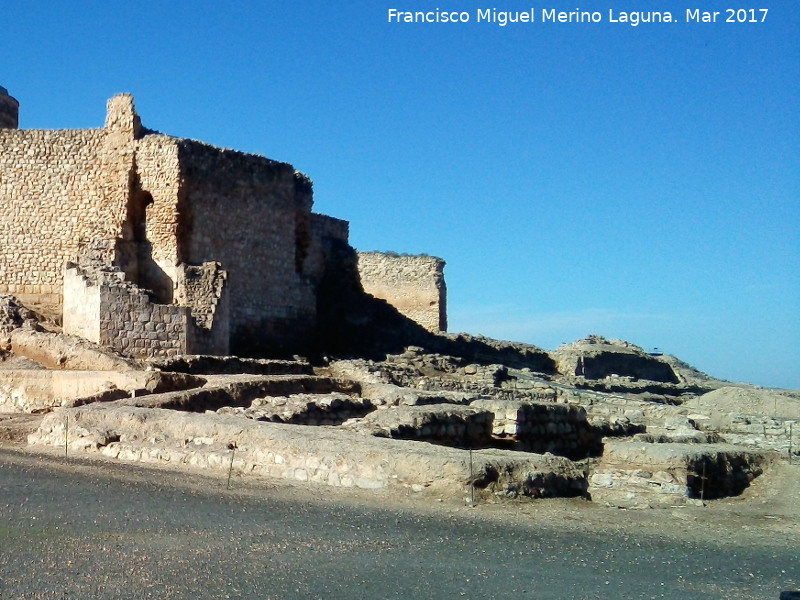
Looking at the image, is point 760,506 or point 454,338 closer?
point 760,506

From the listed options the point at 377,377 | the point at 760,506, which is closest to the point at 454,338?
the point at 377,377

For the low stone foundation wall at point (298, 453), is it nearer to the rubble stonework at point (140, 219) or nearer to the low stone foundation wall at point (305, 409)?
the low stone foundation wall at point (305, 409)

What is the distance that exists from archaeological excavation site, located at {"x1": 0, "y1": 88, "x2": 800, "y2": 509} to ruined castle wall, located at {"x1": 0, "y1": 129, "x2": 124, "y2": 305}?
41 mm

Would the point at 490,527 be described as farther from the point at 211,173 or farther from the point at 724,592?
the point at 211,173

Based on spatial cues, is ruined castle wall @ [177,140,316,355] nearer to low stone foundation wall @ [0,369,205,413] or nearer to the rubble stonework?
the rubble stonework

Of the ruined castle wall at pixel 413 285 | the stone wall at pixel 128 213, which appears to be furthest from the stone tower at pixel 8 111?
the ruined castle wall at pixel 413 285

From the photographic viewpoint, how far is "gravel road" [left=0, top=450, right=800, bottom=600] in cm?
480

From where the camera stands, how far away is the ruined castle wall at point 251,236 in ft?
65.7

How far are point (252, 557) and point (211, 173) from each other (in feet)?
52.0

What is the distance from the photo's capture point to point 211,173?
20312 millimetres

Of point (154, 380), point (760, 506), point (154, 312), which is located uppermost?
point (154, 312)

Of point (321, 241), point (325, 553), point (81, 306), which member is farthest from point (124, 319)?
point (325, 553)

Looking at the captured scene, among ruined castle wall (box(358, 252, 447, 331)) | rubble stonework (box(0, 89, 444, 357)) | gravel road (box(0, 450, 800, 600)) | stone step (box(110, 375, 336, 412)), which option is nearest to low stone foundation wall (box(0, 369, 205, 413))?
stone step (box(110, 375, 336, 412))

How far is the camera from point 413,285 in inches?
1179
